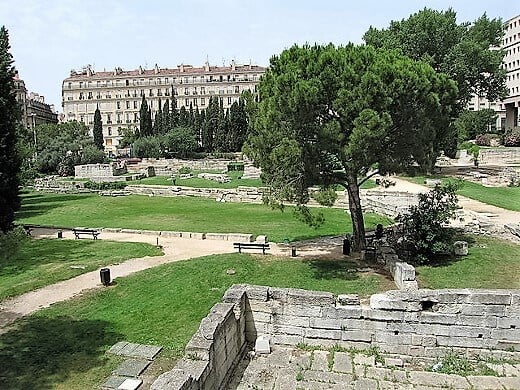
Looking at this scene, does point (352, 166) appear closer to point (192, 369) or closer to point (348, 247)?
point (348, 247)

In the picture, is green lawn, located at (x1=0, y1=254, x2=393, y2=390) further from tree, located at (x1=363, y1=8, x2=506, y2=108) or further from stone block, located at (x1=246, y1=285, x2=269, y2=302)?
tree, located at (x1=363, y1=8, x2=506, y2=108)

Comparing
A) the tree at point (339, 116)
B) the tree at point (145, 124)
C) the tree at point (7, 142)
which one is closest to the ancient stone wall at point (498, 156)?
the tree at point (339, 116)

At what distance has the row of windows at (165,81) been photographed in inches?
4104

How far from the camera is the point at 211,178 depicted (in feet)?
159

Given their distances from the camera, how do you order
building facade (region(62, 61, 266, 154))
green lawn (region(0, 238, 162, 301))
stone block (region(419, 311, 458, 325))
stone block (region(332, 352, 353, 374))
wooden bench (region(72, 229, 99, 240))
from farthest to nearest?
building facade (region(62, 61, 266, 154)), wooden bench (region(72, 229, 99, 240)), green lawn (region(0, 238, 162, 301)), stone block (region(419, 311, 458, 325)), stone block (region(332, 352, 353, 374))

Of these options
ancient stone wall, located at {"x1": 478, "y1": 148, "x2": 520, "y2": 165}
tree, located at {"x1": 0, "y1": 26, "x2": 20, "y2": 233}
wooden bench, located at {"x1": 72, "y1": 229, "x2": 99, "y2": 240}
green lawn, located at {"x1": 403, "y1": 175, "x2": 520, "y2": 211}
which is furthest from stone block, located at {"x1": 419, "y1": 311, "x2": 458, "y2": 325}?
ancient stone wall, located at {"x1": 478, "y1": 148, "x2": 520, "y2": 165}

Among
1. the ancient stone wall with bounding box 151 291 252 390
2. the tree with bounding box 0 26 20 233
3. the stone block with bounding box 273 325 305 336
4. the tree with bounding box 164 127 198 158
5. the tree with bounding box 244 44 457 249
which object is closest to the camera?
the ancient stone wall with bounding box 151 291 252 390

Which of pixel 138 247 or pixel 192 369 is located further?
pixel 138 247

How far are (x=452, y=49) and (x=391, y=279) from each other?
29.0 m

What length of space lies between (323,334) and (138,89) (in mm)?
104273

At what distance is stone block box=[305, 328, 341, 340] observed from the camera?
10766mm

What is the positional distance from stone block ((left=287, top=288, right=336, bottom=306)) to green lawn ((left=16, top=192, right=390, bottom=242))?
10.7 metres

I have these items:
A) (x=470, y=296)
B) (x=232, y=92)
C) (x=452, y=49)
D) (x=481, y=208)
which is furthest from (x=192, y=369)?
(x=232, y=92)

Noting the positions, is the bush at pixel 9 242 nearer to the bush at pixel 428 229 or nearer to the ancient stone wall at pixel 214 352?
the ancient stone wall at pixel 214 352
